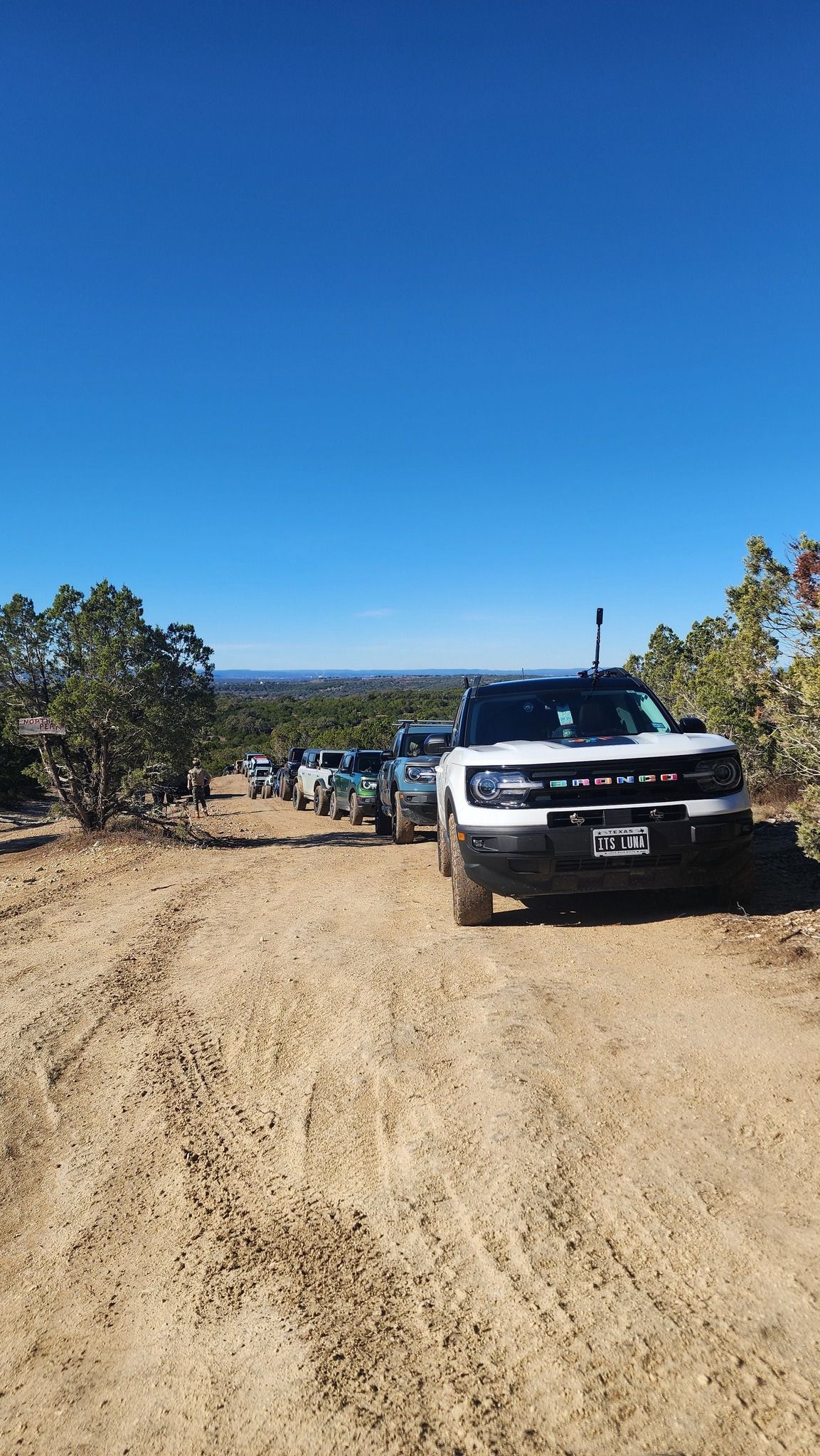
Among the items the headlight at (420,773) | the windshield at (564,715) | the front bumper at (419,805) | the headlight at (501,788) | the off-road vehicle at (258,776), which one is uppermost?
the windshield at (564,715)

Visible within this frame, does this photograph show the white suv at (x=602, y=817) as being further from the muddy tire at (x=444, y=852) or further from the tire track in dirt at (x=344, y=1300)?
the tire track in dirt at (x=344, y=1300)

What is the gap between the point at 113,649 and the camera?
12.7 metres

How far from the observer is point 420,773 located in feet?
41.1

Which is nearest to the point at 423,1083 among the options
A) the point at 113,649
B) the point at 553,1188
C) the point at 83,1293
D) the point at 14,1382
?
the point at 553,1188

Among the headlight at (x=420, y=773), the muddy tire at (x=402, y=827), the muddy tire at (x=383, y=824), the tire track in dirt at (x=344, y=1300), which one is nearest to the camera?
the tire track in dirt at (x=344, y=1300)

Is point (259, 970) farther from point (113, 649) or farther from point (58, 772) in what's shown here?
point (58, 772)

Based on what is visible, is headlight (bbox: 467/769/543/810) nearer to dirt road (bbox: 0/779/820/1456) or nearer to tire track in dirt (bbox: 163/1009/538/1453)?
dirt road (bbox: 0/779/820/1456)

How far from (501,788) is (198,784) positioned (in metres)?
14.9

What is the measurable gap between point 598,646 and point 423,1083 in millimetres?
4559

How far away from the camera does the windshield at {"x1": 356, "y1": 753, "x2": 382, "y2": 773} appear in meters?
17.8

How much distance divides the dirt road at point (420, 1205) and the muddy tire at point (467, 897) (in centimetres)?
55

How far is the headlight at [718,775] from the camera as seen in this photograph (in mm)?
5570

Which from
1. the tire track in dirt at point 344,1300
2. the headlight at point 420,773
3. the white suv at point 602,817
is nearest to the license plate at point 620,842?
the white suv at point 602,817

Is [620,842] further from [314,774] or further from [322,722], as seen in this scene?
[322,722]
